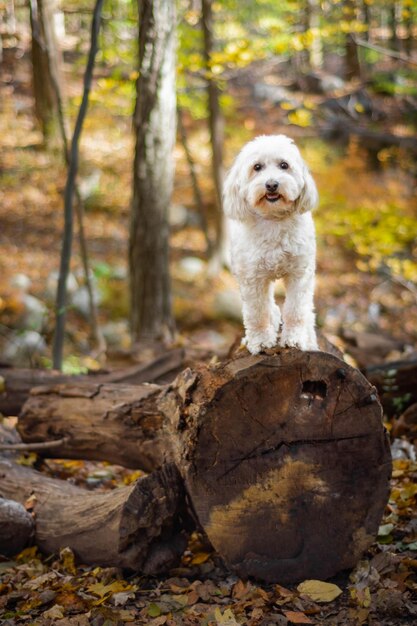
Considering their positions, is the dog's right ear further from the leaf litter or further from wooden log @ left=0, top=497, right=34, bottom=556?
wooden log @ left=0, top=497, right=34, bottom=556

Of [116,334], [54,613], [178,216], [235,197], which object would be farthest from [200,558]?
[178,216]

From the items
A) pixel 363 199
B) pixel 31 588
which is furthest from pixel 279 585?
pixel 363 199

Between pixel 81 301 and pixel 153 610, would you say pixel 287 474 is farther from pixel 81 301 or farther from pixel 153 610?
pixel 81 301

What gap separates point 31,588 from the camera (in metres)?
3.48

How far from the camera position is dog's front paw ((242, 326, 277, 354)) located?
3.61 m

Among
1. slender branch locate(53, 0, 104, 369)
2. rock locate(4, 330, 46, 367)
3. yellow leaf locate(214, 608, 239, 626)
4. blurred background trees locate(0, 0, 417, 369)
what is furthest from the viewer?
rock locate(4, 330, 46, 367)

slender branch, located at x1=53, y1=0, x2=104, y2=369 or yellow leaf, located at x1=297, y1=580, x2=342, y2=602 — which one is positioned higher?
slender branch, located at x1=53, y1=0, x2=104, y2=369

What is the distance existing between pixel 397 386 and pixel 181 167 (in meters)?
12.3

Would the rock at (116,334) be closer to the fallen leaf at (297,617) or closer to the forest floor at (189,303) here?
the forest floor at (189,303)

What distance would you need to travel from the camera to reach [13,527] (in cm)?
388

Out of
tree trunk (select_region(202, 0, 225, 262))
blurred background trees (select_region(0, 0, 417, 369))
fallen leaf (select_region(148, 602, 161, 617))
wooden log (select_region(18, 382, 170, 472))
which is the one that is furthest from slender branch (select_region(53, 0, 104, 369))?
tree trunk (select_region(202, 0, 225, 262))

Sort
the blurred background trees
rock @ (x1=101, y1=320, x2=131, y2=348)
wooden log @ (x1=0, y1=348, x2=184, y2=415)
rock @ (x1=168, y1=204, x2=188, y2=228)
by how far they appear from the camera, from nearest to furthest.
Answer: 1. wooden log @ (x1=0, y1=348, x2=184, y2=415)
2. the blurred background trees
3. rock @ (x1=101, y1=320, x2=131, y2=348)
4. rock @ (x1=168, y1=204, x2=188, y2=228)

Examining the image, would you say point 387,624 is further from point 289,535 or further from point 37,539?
point 37,539

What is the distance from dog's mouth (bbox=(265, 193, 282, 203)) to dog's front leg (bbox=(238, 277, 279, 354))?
519mm
